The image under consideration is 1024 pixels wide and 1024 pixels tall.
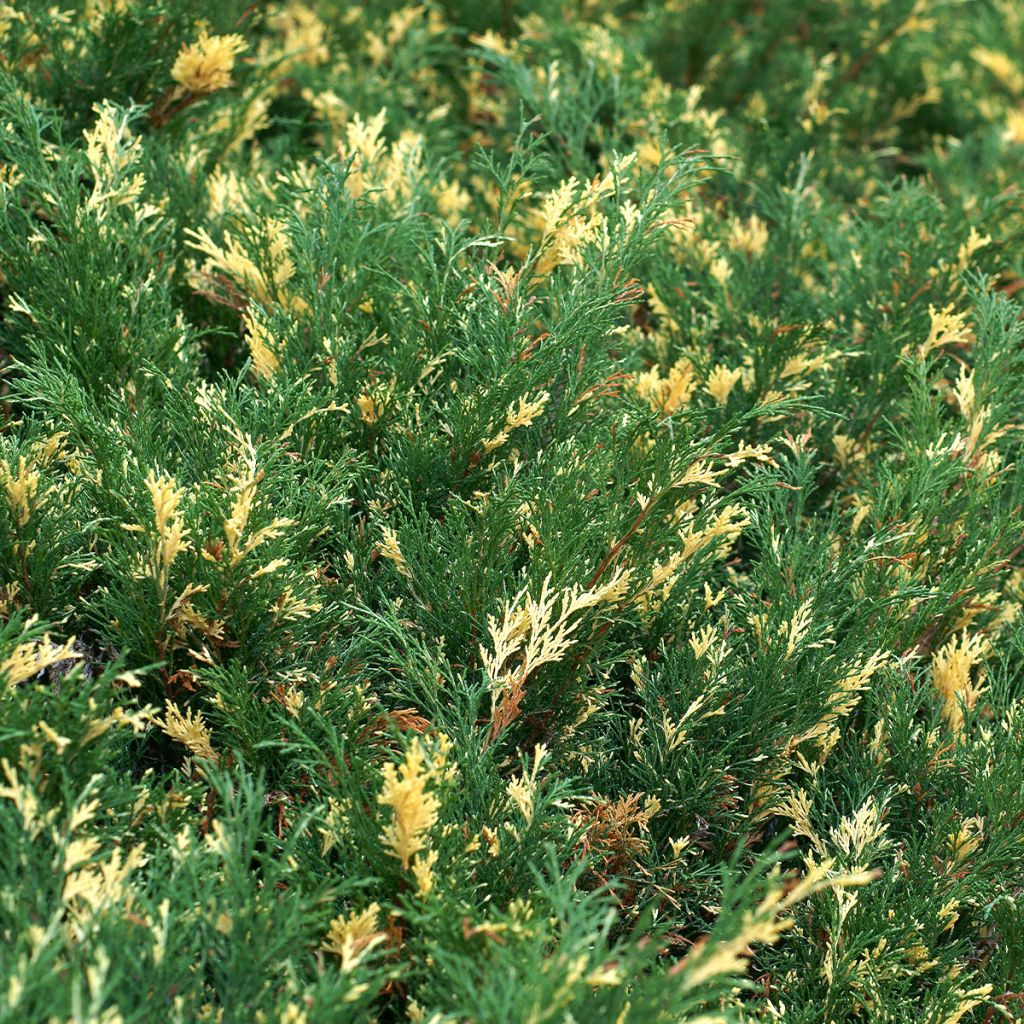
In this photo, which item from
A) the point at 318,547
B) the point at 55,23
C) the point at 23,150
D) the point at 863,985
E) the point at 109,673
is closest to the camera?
the point at 109,673

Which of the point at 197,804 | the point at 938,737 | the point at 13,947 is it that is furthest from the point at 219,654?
the point at 938,737

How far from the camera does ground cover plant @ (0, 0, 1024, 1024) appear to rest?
175cm

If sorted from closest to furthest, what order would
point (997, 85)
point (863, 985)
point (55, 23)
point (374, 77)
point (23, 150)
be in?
point (863, 985)
point (23, 150)
point (55, 23)
point (374, 77)
point (997, 85)

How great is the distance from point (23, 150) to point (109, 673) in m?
1.60

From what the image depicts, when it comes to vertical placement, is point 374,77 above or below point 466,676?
above

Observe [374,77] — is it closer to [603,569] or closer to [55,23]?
[55,23]

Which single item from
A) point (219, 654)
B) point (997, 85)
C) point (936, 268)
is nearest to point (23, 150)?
point (219, 654)

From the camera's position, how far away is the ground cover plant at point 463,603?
1746mm

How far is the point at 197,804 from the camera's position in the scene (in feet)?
6.79

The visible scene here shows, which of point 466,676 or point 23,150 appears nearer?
point 466,676

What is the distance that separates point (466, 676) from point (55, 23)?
2.17 m

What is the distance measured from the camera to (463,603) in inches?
88.5

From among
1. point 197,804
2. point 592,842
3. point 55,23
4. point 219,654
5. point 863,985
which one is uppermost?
point 55,23

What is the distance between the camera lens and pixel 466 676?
7.52ft
